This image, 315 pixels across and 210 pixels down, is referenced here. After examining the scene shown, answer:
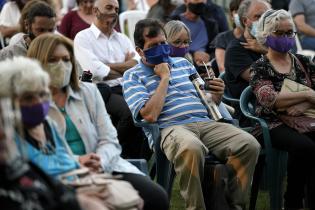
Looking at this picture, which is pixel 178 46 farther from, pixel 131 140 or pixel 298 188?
pixel 298 188

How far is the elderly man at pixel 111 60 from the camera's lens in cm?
798

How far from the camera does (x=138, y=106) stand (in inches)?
269

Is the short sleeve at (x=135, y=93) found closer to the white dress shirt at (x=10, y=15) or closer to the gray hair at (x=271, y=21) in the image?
the gray hair at (x=271, y=21)

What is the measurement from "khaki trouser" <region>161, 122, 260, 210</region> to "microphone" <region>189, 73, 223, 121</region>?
0.24 feet

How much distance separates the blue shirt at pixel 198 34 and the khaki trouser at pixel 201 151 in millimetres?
3297

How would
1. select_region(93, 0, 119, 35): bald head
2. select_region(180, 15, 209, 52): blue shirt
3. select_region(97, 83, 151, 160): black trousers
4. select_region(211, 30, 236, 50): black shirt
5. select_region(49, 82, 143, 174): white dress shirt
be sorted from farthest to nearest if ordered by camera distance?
select_region(180, 15, 209, 52): blue shirt < select_region(211, 30, 236, 50): black shirt < select_region(93, 0, 119, 35): bald head < select_region(97, 83, 151, 160): black trousers < select_region(49, 82, 143, 174): white dress shirt

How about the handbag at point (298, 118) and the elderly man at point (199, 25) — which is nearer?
the handbag at point (298, 118)

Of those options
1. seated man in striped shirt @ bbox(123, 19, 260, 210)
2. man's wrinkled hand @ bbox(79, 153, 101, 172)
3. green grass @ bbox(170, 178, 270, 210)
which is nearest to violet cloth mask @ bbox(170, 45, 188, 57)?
seated man in striped shirt @ bbox(123, 19, 260, 210)

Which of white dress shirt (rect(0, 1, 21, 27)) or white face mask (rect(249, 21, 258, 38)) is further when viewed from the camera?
white dress shirt (rect(0, 1, 21, 27))

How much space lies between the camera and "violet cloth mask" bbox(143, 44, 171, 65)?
22.8 feet

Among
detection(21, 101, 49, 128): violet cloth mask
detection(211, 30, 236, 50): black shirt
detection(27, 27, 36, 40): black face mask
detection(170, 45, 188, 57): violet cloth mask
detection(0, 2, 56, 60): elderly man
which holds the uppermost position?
detection(21, 101, 49, 128): violet cloth mask

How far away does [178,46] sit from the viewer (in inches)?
299

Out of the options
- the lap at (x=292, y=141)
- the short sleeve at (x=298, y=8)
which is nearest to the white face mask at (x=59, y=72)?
the lap at (x=292, y=141)

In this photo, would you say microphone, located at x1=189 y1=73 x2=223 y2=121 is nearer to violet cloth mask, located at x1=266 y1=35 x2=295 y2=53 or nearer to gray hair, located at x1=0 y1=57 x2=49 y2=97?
violet cloth mask, located at x1=266 y1=35 x2=295 y2=53
